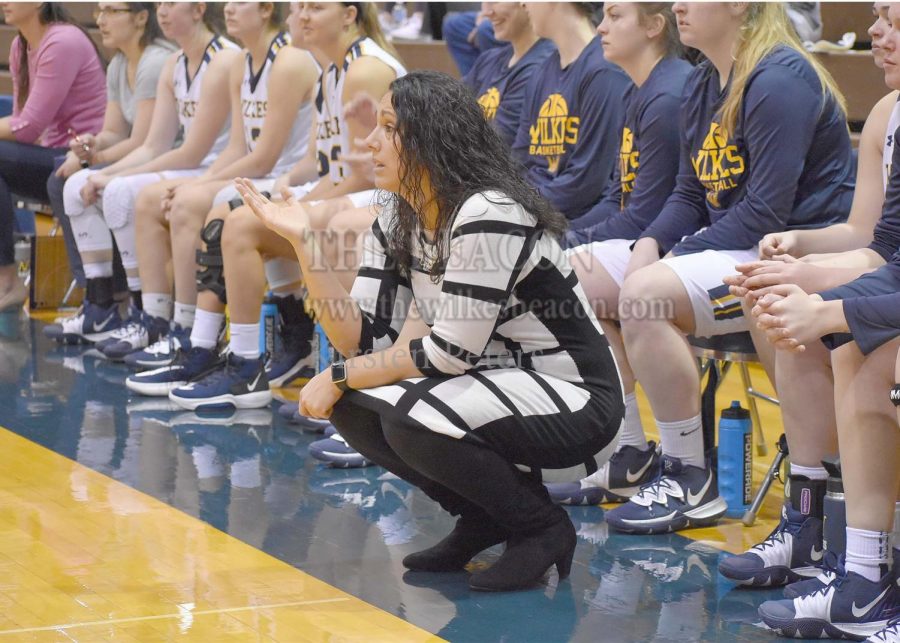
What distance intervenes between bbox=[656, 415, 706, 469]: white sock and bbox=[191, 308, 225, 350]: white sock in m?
2.04

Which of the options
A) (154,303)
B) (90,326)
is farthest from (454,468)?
(90,326)

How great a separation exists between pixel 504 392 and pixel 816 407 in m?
0.68

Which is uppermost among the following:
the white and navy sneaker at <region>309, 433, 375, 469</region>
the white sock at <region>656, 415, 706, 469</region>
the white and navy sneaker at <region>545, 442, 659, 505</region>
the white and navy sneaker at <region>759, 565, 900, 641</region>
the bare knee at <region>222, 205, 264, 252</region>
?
the bare knee at <region>222, 205, 264, 252</region>

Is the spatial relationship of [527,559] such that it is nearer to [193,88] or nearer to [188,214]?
[188,214]

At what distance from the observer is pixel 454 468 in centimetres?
260

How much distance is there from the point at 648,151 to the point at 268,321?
181 centimetres

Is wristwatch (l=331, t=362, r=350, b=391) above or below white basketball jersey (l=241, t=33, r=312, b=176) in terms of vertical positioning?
below

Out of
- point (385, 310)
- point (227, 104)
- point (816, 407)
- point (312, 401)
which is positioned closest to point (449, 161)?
point (385, 310)

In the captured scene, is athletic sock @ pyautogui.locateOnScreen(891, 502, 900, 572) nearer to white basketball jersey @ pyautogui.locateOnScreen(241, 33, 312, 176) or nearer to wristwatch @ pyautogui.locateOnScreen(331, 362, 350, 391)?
wristwatch @ pyautogui.locateOnScreen(331, 362, 350, 391)

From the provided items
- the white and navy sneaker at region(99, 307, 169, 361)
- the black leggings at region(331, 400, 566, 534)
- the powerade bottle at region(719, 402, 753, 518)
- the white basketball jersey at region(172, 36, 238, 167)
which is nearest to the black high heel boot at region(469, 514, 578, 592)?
the black leggings at region(331, 400, 566, 534)

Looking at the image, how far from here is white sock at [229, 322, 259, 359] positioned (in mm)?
4508

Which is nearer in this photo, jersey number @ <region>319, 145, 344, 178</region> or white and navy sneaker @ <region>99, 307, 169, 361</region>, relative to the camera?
jersey number @ <region>319, 145, 344, 178</region>

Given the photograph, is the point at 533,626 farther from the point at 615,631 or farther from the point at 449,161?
the point at 449,161

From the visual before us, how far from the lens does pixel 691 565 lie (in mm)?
2898
